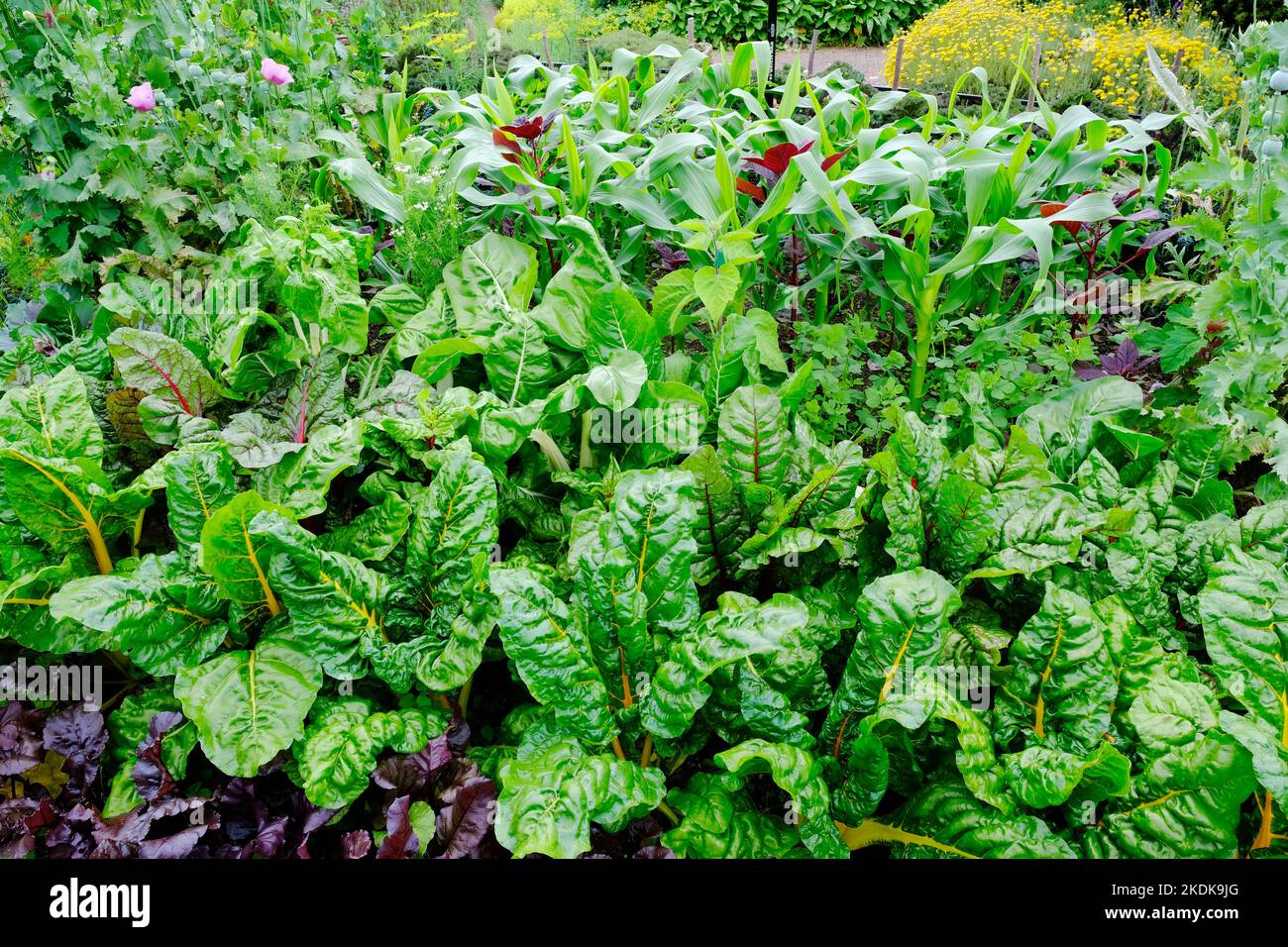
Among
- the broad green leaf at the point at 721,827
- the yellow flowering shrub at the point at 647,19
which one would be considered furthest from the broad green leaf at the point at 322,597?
the yellow flowering shrub at the point at 647,19

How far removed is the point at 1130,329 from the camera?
113 inches

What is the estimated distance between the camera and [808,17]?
995 centimetres

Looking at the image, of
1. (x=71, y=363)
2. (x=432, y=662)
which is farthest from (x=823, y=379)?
(x=71, y=363)

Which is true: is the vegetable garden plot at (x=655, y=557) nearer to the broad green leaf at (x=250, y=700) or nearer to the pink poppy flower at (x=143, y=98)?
the broad green leaf at (x=250, y=700)

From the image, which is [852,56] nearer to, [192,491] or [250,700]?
[192,491]

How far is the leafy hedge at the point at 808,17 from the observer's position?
9992 mm

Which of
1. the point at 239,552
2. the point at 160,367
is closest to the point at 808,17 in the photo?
the point at 160,367

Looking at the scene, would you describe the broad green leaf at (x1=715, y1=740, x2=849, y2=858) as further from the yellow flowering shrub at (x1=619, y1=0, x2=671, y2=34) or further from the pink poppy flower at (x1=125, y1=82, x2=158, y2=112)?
the yellow flowering shrub at (x1=619, y1=0, x2=671, y2=34)

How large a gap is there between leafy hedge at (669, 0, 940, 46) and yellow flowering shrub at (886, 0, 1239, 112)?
1724mm

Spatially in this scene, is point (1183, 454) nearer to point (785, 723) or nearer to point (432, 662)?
point (785, 723)

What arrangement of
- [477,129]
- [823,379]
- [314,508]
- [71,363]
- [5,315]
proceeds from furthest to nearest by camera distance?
[477,129], [5,315], [823,379], [71,363], [314,508]

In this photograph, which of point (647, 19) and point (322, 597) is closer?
point (322, 597)

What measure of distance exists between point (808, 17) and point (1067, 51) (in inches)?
154

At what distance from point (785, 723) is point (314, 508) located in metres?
1.09
